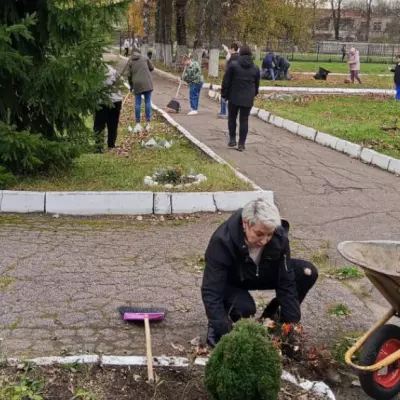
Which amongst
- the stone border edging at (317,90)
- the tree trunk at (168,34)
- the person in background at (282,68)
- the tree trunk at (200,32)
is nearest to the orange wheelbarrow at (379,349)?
the stone border edging at (317,90)

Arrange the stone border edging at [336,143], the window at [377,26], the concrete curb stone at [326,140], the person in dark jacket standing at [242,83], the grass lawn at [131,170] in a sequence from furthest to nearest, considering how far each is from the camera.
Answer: the window at [377,26] → the concrete curb stone at [326,140] → the person in dark jacket standing at [242,83] → the stone border edging at [336,143] → the grass lawn at [131,170]

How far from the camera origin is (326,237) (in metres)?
6.84

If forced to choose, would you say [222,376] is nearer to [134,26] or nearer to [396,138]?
[396,138]

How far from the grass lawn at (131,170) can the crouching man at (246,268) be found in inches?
148

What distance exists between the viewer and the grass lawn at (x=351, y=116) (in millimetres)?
12508

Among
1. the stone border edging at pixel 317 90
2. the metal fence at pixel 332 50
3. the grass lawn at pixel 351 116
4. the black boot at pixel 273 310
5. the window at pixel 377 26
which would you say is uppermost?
the window at pixel 377 26

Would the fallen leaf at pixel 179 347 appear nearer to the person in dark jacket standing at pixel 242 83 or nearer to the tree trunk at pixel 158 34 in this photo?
the person in dark jacket standing at pixel 242 83

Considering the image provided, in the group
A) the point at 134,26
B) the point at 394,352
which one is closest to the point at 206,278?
the point at 394,352

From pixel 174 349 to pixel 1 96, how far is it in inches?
193

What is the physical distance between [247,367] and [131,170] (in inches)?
240

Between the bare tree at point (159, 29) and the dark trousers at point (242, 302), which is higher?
the bare tree at point (159, 29)

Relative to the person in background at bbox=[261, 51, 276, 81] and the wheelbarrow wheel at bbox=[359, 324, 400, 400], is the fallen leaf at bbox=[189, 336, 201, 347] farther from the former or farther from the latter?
the person in background at bbox=[261, 51, 276, 81]

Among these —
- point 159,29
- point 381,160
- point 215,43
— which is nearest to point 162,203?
point 381,160

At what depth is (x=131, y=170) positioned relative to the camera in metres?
8.88
